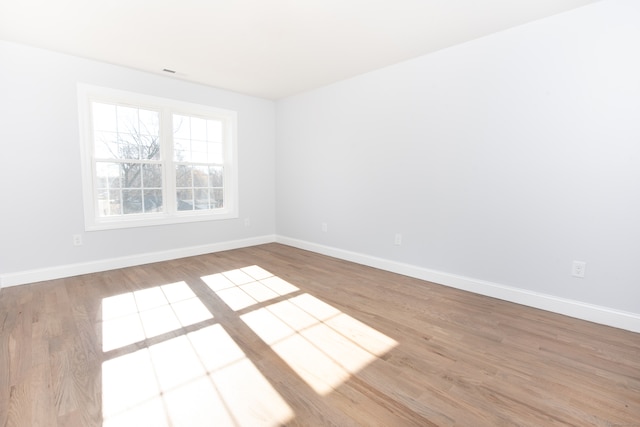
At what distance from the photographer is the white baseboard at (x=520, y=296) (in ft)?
7.38

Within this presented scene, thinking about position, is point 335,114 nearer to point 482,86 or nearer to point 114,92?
point 482,86

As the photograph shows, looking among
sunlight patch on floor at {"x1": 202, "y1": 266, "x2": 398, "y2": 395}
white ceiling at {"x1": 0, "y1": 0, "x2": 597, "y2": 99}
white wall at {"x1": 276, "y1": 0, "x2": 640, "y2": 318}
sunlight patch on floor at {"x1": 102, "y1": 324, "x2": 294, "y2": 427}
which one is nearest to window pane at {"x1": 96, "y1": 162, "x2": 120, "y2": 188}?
white ceiling at {"x1": 0, "y1": 0, "x2": 597, "y2": 99}

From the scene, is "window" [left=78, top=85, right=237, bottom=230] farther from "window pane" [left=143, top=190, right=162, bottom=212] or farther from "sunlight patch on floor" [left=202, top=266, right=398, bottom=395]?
"sunlight patch on floor" [left=202, top=266, right=398, bottom=395]

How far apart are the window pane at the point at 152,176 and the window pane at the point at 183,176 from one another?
0.23 m

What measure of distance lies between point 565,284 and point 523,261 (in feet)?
1.09

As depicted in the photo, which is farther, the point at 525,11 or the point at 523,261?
the point at 523,261

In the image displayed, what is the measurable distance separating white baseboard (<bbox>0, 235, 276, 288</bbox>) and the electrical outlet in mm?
4073

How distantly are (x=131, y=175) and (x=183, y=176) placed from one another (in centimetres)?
63

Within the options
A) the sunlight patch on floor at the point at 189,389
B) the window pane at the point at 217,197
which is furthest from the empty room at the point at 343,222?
the window pane at the point at 217,197

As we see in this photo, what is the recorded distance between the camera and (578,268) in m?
2.39

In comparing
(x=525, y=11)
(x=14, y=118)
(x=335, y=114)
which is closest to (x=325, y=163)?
(x=335, y=114)

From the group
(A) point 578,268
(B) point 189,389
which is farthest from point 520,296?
(B) point 189,389

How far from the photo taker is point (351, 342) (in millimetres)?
2014

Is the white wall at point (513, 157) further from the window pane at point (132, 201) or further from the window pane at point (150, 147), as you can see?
the window pane at point (132, 201)
